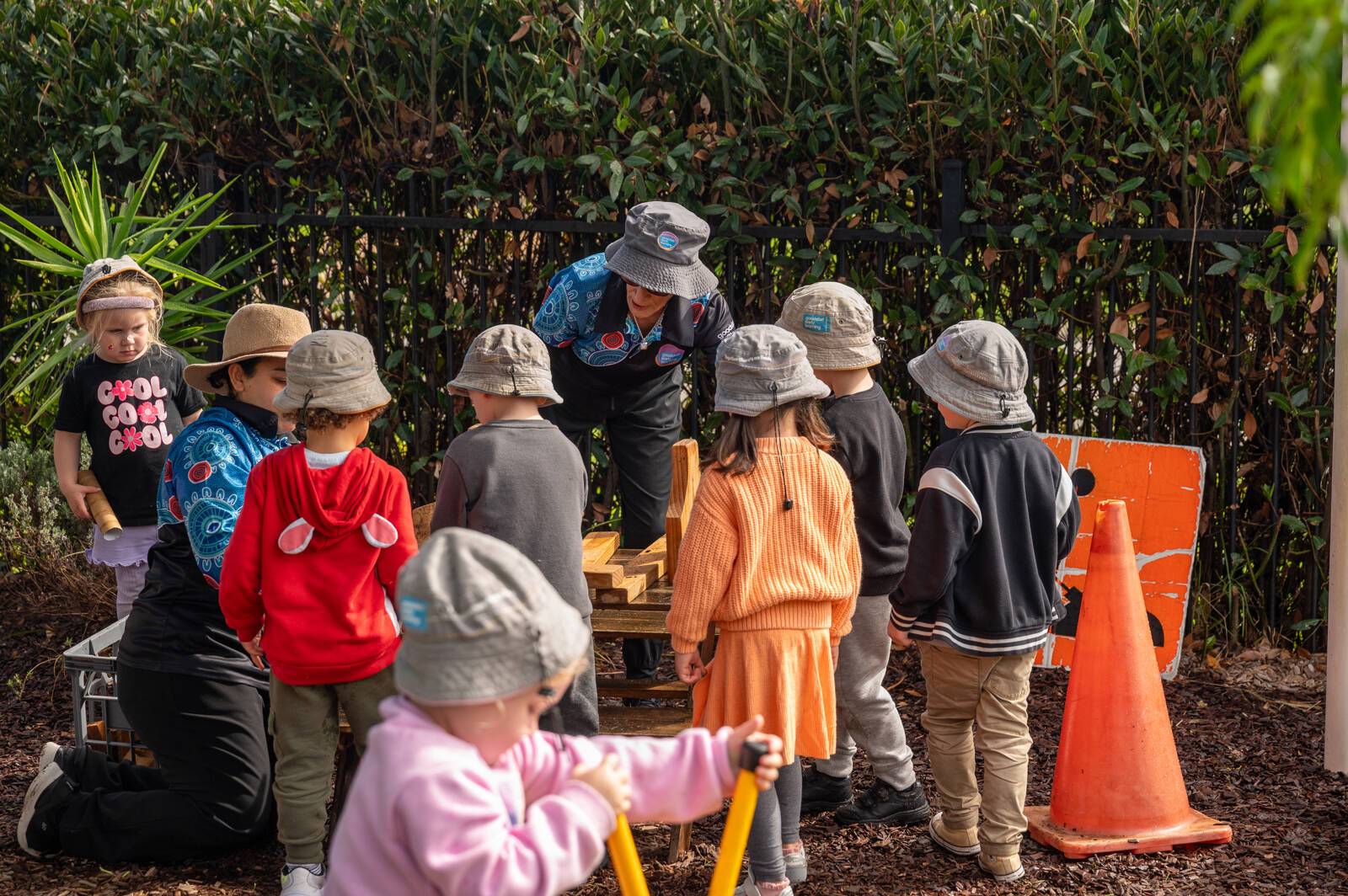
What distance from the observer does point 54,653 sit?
5.85 m

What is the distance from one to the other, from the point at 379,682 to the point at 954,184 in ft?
9.95

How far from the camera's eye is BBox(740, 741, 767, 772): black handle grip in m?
2.25

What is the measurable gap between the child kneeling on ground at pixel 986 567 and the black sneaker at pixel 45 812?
241cm

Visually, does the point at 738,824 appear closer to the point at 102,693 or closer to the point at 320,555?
the point at 320,555

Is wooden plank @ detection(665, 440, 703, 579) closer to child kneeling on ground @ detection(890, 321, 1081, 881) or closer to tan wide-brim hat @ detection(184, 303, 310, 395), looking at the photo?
child kneeling on ground @ detection(890, 321, 1081, 881)

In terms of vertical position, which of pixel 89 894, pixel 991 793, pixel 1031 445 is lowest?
pixel 89 894

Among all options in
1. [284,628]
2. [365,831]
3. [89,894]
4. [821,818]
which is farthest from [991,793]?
[89,894]

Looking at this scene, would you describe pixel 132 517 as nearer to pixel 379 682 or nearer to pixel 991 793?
pixel 379 682

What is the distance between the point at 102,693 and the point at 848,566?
2.44 m

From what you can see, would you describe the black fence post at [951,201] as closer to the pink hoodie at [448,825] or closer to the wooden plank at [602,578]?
the wooden plank at [602,578]

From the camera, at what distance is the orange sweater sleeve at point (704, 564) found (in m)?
3.50

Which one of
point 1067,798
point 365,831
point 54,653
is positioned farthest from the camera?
point 54,653

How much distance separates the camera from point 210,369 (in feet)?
12.8

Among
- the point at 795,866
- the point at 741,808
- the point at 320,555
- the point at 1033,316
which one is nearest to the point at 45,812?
the point at 320,555
